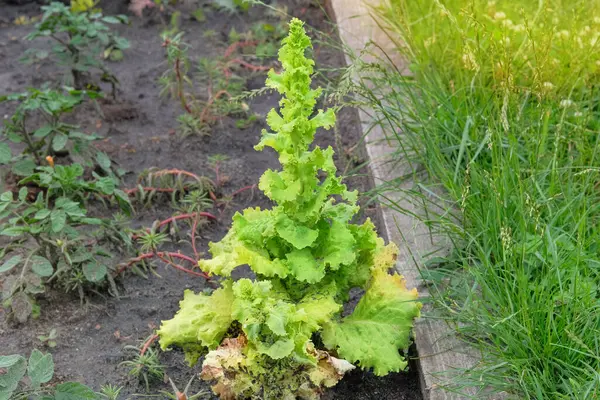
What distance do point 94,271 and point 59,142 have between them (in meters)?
0.78

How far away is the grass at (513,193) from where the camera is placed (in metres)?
2.37

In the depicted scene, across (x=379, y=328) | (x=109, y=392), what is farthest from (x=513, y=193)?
(x=109, y=392)

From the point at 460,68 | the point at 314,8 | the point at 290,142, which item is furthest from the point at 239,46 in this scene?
the point at 290,142

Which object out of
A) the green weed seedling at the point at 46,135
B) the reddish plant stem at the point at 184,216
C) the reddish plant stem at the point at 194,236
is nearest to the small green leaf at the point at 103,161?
the green weed seedling at the point at 46,135

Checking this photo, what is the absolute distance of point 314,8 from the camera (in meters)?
5.66

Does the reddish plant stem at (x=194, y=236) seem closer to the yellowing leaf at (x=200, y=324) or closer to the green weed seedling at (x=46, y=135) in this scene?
the green weed seedling at (x=46, y=135)

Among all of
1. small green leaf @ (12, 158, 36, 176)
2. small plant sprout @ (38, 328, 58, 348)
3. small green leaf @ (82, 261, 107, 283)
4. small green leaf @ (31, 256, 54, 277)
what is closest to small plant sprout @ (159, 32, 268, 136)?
small green leaf @ (12, 158, 36, 176)

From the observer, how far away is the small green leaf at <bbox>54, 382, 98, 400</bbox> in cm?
239

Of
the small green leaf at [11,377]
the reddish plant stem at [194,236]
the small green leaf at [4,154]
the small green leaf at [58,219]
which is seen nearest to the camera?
the small green leaf at [11,377]

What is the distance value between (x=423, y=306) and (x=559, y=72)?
1403 mm

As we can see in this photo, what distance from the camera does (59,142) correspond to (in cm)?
350

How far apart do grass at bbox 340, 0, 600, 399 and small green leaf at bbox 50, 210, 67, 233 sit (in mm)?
1130

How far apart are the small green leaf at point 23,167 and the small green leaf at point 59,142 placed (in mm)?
130

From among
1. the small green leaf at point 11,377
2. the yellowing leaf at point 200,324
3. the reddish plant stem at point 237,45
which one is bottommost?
the small green leaf at point 11,377
